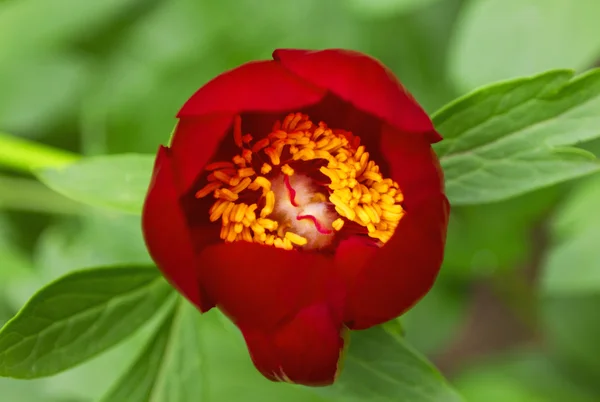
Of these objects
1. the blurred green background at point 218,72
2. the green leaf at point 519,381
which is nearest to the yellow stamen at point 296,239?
the blurred green background at point 218,72

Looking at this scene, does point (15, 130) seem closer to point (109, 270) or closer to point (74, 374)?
point (74, 374)

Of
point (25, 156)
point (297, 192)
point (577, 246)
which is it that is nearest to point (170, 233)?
point (297, 192)

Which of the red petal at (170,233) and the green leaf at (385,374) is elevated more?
the red petal at (170,233)

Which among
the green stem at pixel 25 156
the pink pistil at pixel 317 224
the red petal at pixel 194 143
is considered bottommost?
the green stem at pixel 25 156

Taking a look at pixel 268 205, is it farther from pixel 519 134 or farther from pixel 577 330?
pixel 577 330

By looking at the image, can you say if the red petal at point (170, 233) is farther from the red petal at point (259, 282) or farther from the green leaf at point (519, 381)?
the green leaf at point (519, 381)

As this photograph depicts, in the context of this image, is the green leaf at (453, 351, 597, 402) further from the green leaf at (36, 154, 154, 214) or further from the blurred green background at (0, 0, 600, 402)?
the green leaf at (36, 154, 154, 214)

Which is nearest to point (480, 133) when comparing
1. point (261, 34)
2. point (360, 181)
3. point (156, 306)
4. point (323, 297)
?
point (360, 181)
